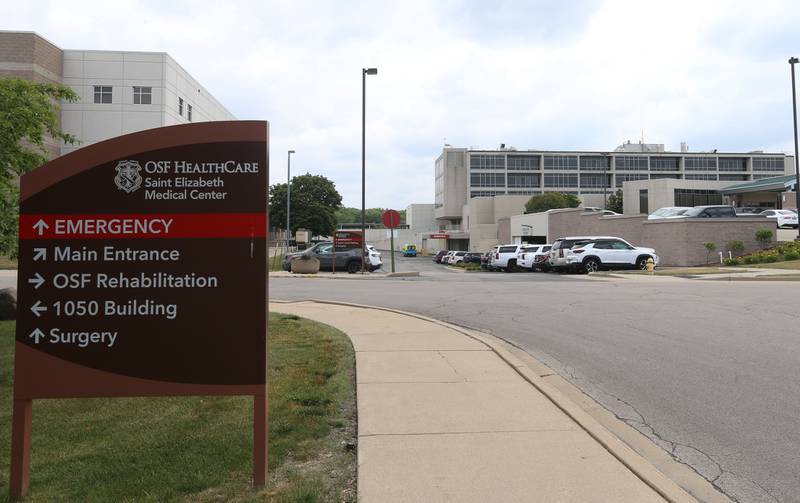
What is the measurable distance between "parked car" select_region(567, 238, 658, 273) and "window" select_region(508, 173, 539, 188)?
7621 centimetres

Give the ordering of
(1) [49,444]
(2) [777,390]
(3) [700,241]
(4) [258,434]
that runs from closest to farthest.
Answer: (4) [258,434], (1) [49,444], (2) [777,390], (3) [700,241]

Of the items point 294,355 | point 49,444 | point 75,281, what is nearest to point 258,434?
point 75,281

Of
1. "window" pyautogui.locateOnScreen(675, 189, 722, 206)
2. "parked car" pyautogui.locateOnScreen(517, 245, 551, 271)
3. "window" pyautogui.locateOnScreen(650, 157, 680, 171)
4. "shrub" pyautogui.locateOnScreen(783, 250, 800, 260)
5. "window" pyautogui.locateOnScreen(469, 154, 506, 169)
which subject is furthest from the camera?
"window" pyautogui.locateOnScreen(650, 157, 680, 171)

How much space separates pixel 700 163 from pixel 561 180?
2469cm

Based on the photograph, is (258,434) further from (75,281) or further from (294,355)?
(294,355)

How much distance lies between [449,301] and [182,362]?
36.3 ft

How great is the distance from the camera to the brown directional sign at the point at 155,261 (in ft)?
12.6

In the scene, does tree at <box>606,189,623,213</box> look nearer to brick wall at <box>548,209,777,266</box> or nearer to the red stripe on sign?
brick wall at <box>548,209,777,266</box>

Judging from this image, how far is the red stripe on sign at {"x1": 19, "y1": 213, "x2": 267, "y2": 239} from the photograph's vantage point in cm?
388

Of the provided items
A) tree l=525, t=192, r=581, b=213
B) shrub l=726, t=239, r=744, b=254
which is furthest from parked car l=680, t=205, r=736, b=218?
tree l=525, t=192, r=581, b=213

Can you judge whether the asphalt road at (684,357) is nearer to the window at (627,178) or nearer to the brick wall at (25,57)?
the brick wall at (25,57)

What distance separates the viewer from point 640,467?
398 centimetres

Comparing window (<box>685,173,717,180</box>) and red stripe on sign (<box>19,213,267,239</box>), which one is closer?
red stripe on sign (<box>19,213,267,239</box>)

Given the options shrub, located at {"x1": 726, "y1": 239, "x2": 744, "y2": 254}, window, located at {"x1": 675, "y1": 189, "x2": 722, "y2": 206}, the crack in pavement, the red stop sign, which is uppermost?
window, located at {"x1": 675, "y1": 189, "x2": 722, "y2": 206}
